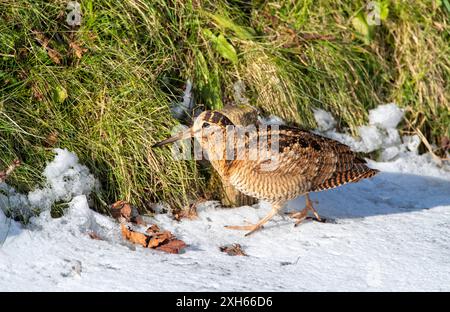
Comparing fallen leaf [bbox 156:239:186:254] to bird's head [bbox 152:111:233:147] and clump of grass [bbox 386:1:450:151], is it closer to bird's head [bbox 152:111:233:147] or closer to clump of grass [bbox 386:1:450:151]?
bird's head [bbox 152:111:233:147]

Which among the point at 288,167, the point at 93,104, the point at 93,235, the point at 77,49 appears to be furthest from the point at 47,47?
the point at 288,167

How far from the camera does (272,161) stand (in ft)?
16.5

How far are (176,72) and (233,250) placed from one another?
165 cm

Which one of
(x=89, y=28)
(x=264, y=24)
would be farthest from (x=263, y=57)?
(x=89, y=28)

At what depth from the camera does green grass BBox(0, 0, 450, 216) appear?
5.11 metres

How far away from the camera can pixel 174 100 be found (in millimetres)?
5648

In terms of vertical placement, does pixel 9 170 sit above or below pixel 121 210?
above

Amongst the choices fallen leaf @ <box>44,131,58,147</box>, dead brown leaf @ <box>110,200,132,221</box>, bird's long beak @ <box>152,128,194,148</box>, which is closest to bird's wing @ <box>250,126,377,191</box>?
bird's long beak @ <box>152,128,194,148</box>

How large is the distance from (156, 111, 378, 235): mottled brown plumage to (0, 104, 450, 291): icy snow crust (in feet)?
0.95

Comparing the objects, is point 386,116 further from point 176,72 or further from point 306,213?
point 176,72

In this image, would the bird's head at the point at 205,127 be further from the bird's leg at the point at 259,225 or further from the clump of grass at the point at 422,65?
the clump of grass at the point at 422,65

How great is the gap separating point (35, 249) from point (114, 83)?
1431 millimetres
